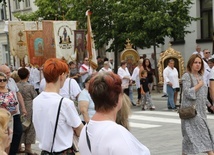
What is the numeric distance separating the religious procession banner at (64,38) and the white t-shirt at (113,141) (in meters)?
18.2

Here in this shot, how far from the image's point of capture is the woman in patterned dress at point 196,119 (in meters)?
7.41

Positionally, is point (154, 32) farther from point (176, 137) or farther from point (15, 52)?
point (176, 137)

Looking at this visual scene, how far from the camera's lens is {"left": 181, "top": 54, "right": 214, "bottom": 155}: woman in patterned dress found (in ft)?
24.3

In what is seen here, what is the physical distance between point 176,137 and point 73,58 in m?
11.5

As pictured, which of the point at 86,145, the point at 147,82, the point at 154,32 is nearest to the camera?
the point at 86,145

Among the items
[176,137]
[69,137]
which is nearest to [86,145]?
[69,137]

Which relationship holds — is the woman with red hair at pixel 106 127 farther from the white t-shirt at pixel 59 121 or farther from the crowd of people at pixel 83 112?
the white t-shirt at pixel 59 121

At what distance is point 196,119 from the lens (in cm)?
742

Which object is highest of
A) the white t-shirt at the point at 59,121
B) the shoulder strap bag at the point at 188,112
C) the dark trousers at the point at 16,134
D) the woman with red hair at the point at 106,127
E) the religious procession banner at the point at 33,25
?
the religious procession banner at the point at 33,25

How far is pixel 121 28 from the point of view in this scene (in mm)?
26547

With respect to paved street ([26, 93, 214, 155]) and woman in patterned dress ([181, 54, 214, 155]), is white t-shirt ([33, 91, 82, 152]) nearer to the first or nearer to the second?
woman in patterned dress ([181, 54, 214, 155])

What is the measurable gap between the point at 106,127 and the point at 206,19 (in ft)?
86.5

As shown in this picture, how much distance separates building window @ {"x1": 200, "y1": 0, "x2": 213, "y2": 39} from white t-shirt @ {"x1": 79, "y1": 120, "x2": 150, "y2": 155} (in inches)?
1019

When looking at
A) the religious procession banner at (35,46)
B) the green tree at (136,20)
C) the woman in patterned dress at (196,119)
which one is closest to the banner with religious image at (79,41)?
the religious procession banner at (35,46)
